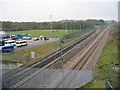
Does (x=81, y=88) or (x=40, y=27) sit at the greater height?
(x=40, y=27)

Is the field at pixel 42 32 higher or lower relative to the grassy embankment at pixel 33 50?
higher

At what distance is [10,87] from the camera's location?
27.1 feet

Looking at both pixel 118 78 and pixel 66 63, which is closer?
Result: pixel 118 78

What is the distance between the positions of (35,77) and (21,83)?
0.95 meters

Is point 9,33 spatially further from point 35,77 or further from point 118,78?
point 118,78

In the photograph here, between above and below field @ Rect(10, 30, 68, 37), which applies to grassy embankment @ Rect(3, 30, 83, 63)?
below

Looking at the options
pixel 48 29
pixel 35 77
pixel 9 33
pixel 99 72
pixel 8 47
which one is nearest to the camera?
pixel 35 77

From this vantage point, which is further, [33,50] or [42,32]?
[42,32]

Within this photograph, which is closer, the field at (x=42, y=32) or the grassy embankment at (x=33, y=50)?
the grassy embankment at (x=33, y=50)

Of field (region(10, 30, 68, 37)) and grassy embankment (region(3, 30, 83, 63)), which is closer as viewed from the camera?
grassy embankment (region(3, 30, 83, 63))

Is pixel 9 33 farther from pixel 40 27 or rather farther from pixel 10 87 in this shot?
pixel 10 87

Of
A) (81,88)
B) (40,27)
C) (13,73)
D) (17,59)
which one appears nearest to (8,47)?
(17,59)

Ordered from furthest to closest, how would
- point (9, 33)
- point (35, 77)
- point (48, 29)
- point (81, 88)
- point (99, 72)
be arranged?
point (48, 29) → point (9, 33) → point (99, 72) → point (35, 77) → point (81, 88)

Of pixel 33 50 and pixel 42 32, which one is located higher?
pixel 42 32
